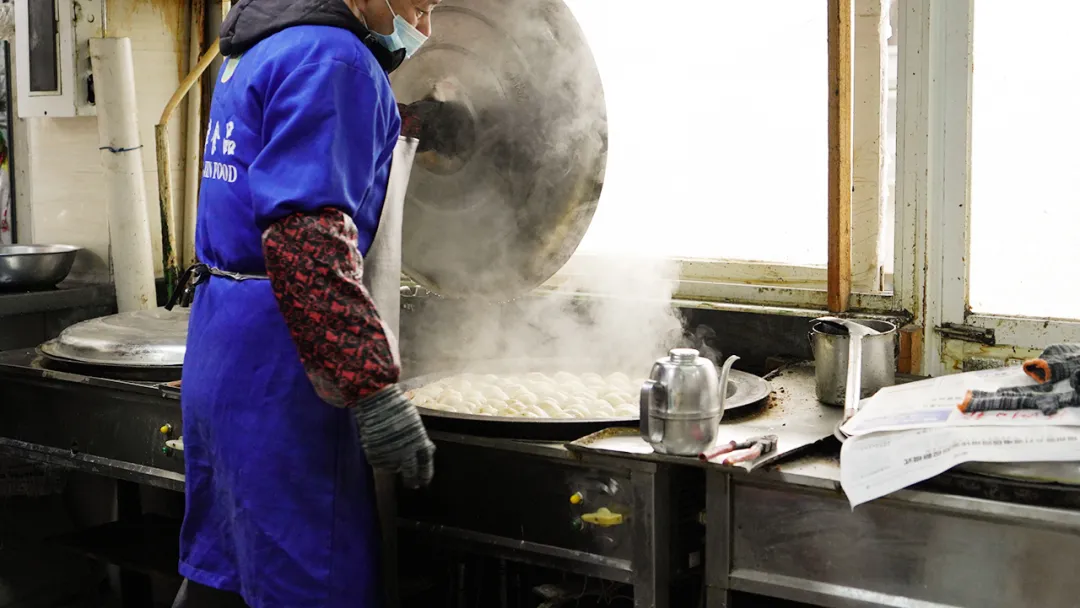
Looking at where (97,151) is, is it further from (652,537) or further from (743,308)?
(652,537)

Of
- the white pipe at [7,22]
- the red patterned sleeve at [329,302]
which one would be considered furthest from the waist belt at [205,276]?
the white pipe at [7,22]

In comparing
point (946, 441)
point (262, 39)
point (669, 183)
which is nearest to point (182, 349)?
point (262, 39)

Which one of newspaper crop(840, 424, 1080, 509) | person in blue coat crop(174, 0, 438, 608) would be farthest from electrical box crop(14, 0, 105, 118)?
newspaper crop(840, 424, 1080, 509)

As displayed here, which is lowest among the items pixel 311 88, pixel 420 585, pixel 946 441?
pixel 420 585

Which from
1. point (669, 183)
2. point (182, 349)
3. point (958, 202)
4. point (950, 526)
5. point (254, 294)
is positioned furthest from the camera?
point (669, 183)

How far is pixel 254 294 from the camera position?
1823 mm

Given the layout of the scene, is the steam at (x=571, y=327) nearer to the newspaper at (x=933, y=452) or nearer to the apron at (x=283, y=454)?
the apron at (x=283, y=454)

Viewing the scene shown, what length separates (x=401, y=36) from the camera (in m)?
1.92

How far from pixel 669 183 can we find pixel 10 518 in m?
2.72

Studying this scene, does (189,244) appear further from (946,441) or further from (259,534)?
(946,441)

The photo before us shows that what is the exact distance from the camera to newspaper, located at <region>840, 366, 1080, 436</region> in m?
1.69

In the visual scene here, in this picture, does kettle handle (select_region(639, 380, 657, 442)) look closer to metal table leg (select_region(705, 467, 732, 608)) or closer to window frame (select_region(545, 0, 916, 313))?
metal table leg (select_region(705, 467, 732, 608))

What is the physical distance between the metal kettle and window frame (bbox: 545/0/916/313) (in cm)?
91

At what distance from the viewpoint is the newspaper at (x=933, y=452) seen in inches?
63.9
